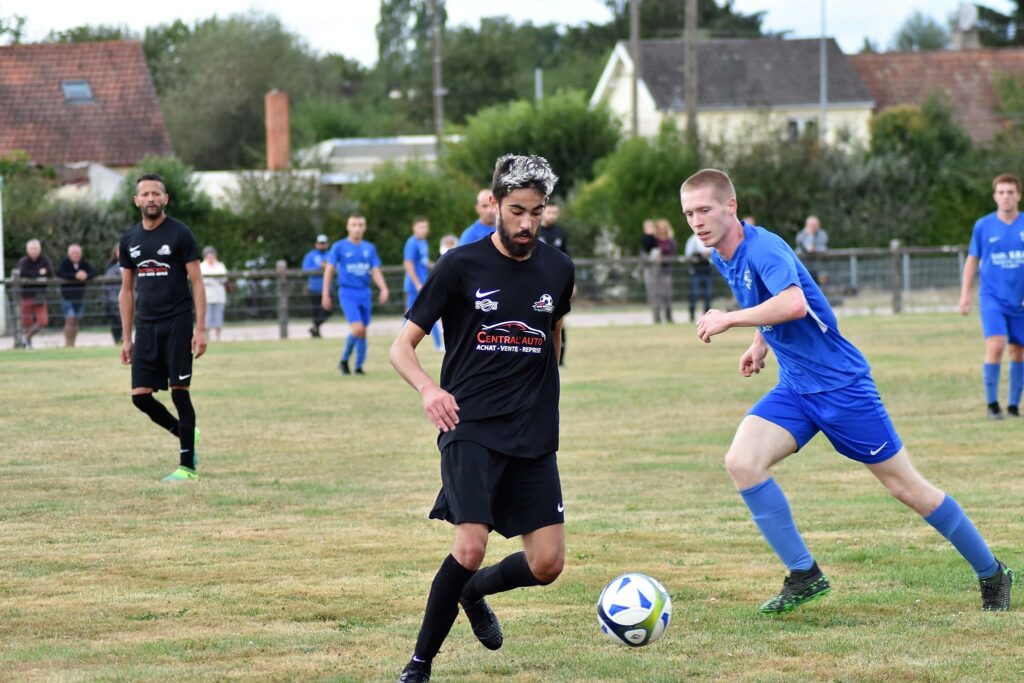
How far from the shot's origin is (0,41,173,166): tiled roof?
1714 inches

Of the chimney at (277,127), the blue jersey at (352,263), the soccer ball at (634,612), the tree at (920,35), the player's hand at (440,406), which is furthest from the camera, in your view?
the tree at (920,35)

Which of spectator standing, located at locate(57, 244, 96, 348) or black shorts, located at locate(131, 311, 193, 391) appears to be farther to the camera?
spectator standing, located at locate(57, 244, 96, 348)

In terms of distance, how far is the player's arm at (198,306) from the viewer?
1031 cm

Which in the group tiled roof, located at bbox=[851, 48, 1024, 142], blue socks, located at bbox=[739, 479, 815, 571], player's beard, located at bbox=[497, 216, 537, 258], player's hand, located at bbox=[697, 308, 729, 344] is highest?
tiled roof, located at bbox=[851, 48, 1024, 142]

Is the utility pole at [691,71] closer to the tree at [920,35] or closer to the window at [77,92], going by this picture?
the window at [77,92]

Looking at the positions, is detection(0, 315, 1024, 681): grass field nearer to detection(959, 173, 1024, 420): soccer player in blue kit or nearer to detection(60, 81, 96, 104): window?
detection(959, 173, 1024, 420): soccer player in blue kit

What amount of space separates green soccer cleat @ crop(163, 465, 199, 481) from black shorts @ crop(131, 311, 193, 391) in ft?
2.03

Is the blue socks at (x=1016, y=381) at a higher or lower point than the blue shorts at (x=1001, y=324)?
lower

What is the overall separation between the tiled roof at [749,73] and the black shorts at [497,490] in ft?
184

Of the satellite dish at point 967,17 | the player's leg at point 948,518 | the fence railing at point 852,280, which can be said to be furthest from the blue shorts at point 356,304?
the satellite dish at point 967,17

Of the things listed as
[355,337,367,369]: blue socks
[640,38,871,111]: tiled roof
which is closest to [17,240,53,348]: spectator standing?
[355,337,367,369]: blue socks

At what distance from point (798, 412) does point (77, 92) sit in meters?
42.1

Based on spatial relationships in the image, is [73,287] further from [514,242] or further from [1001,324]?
[514,242]

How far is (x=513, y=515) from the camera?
5.51 metres
